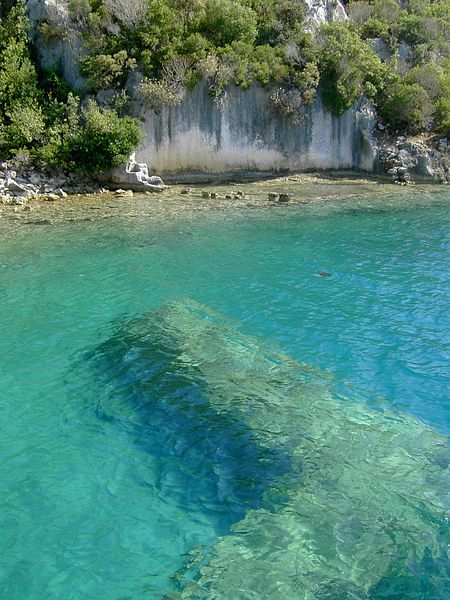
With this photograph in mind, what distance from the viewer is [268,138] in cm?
3756

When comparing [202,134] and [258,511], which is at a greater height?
[202,134]

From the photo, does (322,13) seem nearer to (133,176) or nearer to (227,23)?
(227,23)

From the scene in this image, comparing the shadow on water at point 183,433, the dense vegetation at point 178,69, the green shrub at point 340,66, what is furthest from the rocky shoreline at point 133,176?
the shadow on water at point 183,433

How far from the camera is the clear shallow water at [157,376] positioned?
726cm

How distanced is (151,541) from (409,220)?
22925 millimetres

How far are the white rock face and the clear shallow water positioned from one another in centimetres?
2321

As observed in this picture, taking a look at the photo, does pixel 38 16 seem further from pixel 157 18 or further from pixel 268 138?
pixel 268 138

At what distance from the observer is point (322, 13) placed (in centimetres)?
4197

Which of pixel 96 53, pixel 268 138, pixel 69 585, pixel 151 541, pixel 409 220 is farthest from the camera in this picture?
pixel 268 138

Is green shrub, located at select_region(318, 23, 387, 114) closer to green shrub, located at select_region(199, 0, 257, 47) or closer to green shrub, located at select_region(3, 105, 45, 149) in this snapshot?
green shrub, located at select_region(199, 0, 257, 47)

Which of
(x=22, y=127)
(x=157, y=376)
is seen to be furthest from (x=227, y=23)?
(x=157, y=376)

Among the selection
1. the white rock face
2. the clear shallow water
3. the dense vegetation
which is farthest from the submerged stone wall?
the clear shallow water

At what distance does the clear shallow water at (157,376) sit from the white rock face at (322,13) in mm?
23206

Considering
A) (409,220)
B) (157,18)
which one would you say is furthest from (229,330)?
(157,18)
